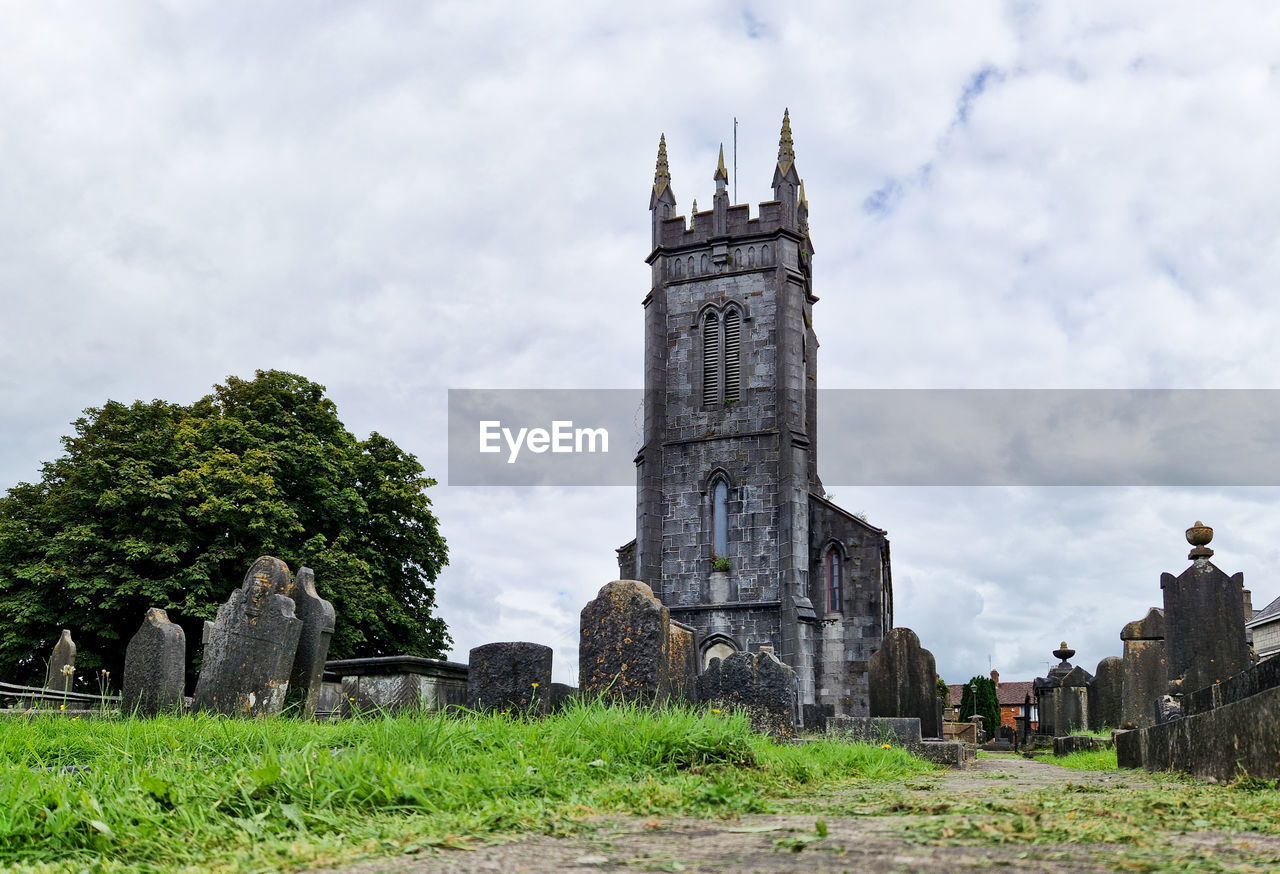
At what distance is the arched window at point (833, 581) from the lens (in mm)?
29250

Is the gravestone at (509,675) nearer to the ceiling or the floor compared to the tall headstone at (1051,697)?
nearer to the ceiling

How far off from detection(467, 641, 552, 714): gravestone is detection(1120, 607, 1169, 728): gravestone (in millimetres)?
11675

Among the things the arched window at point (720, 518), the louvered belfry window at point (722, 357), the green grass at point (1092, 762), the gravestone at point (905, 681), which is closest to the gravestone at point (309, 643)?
the gravestone at point (905, 681)

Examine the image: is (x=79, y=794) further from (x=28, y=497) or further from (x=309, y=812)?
(x=28, y=497)

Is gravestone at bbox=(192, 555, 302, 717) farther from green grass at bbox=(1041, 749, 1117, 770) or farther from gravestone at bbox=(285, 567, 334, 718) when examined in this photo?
green grass at bbox=(1041, 749, 1117, 770)

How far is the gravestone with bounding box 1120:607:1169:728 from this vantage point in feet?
54.4

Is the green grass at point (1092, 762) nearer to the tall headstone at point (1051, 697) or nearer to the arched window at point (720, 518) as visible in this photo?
the tall headstone at point (1051, 697)

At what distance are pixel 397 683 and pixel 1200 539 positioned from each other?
10186mm

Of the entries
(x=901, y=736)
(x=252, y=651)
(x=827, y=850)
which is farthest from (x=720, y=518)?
(x=827, y=850)

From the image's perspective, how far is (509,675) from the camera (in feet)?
29.7

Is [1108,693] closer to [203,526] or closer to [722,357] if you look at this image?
[722,357]

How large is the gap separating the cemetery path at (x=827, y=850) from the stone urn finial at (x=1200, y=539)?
10305 millimetres

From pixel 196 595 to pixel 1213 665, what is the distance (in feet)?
67.5

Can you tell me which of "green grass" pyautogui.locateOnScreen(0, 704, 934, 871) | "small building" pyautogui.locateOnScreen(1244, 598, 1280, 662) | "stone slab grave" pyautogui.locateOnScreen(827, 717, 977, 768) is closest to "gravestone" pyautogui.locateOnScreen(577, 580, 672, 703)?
"green grass" pyautogui.locateOnScreen(0, 704, 934, 871)
